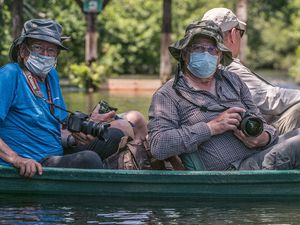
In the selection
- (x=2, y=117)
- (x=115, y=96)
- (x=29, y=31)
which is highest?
(x=29, y=31)

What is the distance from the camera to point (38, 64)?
734 centimetres

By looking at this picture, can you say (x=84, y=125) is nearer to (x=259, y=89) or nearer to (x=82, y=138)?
(x=82, y=138)

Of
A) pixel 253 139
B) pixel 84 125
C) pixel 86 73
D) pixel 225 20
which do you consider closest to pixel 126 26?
pixel 86 73

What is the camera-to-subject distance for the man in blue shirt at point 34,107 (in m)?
7.26

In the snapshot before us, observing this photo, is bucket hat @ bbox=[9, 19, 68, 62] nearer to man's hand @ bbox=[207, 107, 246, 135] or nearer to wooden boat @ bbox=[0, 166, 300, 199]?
wooden boat @ bbox=[0, 166, 300, 199]

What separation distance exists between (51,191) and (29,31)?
123 cm

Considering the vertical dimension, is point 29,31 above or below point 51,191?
above

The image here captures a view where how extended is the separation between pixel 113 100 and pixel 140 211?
13249 millimetres

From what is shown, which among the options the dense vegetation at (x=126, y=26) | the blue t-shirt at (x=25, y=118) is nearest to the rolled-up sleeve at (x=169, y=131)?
the blue t-shirt at (x=25, y=118)

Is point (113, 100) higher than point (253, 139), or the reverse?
point (253, 139)

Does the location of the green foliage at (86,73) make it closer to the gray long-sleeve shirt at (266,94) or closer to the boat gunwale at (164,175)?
the gray long-sleeve shirt at (266,94)

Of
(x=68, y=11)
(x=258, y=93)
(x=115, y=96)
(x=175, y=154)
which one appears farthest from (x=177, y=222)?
(x=68, y=11)

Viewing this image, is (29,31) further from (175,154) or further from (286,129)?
(286,129)

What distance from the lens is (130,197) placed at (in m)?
7.65
